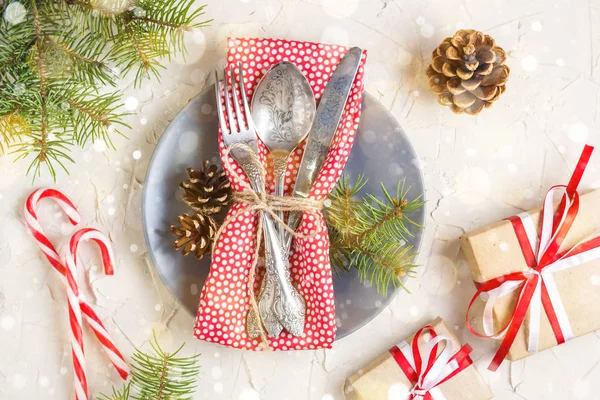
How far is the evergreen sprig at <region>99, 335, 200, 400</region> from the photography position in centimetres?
102

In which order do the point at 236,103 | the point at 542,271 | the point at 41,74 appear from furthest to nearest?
1. the point at 542,271
2. the point at 236,103
3. the point at 41,74

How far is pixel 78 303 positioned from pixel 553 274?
3.04ft

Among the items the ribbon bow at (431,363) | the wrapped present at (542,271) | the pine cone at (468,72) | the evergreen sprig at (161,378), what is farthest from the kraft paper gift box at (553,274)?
the evergreen sprig at (161,378)

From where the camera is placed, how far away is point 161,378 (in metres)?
1.02

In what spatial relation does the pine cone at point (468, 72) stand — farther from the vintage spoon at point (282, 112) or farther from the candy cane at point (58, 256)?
the candy cane at point (58, 256)

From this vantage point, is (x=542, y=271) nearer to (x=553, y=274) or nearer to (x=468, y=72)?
(x=553, y=274)

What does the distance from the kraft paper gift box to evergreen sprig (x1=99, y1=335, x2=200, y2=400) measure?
0.58 m

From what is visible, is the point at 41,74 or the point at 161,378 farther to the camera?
the point at 161,378

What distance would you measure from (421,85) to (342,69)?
0.21m

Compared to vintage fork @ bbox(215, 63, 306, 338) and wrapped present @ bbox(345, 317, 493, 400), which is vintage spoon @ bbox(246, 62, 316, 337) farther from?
wrapped present @ bbox(345, 317, 493, 400)

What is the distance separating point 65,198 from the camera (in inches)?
41.9

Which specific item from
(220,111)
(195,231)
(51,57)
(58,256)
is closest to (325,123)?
(220,111)

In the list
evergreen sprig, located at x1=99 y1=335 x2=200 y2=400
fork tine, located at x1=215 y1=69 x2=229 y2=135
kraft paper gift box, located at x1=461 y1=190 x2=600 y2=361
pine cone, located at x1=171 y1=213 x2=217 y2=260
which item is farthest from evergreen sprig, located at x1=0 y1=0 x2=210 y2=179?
kraft paper gift box, located at x1=461 y1=190 x2=600 y2=361

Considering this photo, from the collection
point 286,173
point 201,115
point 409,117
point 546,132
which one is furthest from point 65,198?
point 546,132
